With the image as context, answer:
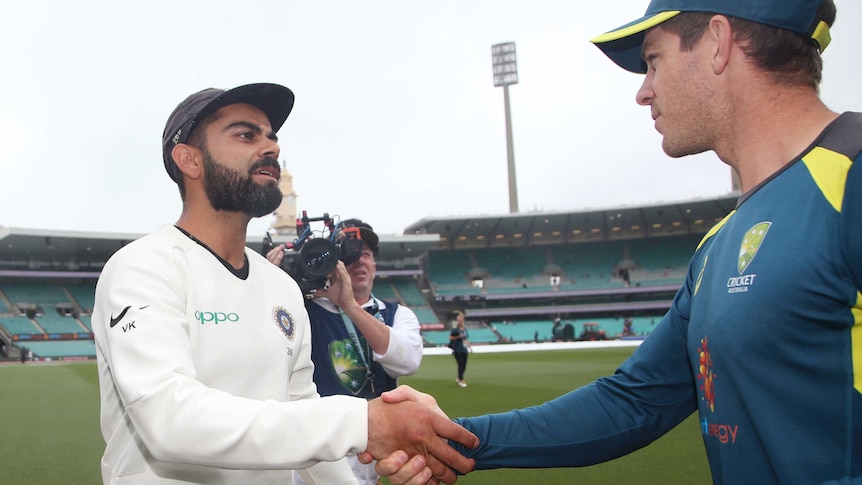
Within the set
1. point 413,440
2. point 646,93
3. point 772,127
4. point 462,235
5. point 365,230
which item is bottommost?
point 462,235

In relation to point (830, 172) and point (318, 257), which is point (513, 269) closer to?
point (318, 257)

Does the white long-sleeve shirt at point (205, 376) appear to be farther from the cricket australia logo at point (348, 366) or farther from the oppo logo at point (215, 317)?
the cricket australia logo at point (348, 366)

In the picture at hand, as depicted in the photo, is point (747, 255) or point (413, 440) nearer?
point (747, 255)

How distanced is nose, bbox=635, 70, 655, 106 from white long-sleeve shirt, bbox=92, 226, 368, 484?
53.5 inches

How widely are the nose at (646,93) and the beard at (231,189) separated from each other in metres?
1.54

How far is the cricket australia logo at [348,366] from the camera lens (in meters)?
3.84

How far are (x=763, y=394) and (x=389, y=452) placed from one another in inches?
45.8

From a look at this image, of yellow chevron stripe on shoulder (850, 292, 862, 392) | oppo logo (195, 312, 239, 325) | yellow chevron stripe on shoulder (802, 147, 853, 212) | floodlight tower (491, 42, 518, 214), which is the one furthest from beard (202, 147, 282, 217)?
floodlight tower (491, 42, 518, 214)

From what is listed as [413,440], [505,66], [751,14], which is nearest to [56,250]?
[505,66]

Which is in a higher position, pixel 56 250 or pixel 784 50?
pixel 784 50

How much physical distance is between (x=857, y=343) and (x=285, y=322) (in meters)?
1.92

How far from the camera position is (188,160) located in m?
2.68

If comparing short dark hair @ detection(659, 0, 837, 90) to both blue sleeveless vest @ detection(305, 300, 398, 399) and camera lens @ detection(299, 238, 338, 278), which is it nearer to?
camera lens @ detection(299, 238, 338, 278)

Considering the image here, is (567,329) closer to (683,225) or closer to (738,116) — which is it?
(683,225)
